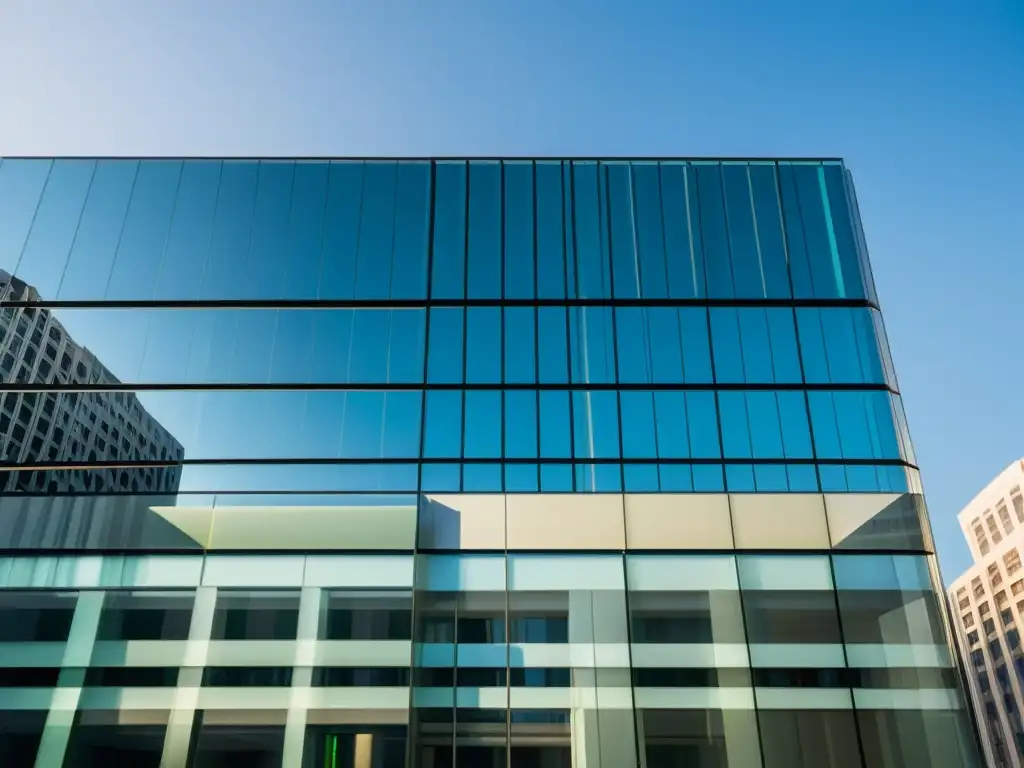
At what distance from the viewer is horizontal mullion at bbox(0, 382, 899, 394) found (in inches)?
648

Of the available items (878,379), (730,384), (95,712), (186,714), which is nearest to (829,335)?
(878,379)

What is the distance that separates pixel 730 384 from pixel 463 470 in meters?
6.68

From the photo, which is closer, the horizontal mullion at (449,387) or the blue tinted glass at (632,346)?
the horizontal mullion at (449,387)

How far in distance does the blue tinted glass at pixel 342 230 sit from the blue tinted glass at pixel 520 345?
161 inches

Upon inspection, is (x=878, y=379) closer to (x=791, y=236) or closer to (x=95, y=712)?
(x=791, y=236)

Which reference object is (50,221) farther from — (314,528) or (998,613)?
(998,613)

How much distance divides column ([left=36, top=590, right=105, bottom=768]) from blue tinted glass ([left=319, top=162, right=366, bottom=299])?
863 cm

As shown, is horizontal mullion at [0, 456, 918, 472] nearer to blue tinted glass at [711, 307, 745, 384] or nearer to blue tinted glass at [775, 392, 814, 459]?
blue tinted glass at [775, 392, 814, 459]

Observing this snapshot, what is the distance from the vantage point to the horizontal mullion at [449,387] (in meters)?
16.5

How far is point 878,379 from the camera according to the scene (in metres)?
16.5

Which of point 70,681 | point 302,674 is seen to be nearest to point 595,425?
point 302,674

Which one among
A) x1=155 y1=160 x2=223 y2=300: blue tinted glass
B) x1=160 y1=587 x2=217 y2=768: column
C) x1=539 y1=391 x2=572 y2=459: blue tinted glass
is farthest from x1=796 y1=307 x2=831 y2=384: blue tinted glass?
A: x1=155 y1=160 x2=223 y2=300: blue tinted glass

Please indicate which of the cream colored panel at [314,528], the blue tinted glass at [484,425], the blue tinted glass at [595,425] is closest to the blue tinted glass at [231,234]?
the cream colored panel at [314,528]

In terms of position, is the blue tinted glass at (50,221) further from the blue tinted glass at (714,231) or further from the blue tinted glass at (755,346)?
the blue tinted glass at (755,346)
